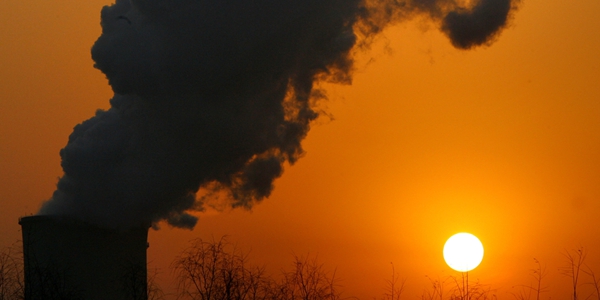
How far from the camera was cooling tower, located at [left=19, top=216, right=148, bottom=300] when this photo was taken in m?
19.6

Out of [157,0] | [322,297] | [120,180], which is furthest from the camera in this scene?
[120,180]

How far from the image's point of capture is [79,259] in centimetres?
1998

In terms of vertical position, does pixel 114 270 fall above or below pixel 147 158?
below

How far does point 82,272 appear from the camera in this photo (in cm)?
2000

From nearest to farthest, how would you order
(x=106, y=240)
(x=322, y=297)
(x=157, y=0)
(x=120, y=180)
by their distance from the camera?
1. (x=322, y=297)
2. (x=157, y=0)
3. (x=106, y=240)
4. (x=120, y=180)

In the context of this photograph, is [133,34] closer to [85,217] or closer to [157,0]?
[157,0]

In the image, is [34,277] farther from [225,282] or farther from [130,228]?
[225,282]

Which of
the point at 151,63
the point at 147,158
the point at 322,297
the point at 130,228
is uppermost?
the point at 151,63

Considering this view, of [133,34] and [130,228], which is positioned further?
[130,228]

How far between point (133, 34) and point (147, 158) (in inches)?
133

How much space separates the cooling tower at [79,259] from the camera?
64.3 ft

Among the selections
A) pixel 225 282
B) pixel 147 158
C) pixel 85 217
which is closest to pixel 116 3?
pixel 147 158

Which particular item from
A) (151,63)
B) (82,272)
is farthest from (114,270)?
(151,63)

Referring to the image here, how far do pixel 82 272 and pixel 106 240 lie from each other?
3.94ft
